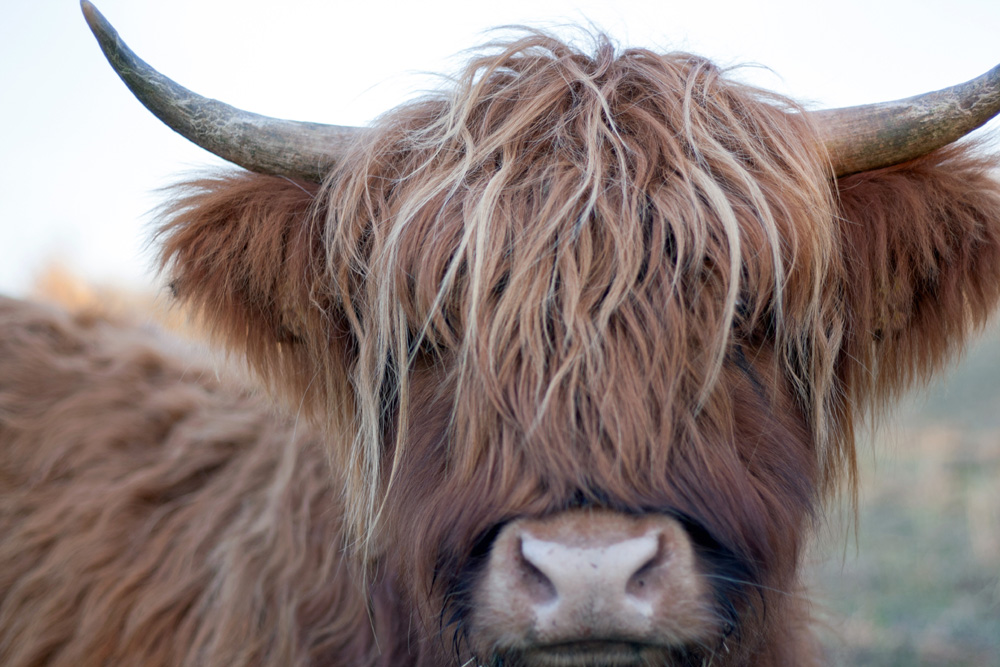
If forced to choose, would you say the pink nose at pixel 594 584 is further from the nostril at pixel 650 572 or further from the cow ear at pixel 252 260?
the cow ear at pixel 252 260

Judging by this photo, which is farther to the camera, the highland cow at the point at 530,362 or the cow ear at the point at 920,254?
the cow ear at the point at 920,254

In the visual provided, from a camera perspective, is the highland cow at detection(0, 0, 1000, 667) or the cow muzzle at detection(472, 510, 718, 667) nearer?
the cow muzzle at detection(472, 510, 718, 667)

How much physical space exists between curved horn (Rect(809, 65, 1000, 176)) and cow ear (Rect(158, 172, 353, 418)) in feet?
4.07

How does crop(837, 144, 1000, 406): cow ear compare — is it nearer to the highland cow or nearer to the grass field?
the highland cow

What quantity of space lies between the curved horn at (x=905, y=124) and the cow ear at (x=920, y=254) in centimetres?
7

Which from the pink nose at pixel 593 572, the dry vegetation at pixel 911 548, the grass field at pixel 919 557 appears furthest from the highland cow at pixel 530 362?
the grass field at pixel 919 557

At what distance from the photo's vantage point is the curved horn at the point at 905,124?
169 centimetres

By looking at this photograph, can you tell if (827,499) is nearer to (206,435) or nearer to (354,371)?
(354,371)

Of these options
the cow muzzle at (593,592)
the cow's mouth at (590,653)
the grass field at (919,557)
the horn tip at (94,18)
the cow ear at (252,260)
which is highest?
the horn tip at (94,18)

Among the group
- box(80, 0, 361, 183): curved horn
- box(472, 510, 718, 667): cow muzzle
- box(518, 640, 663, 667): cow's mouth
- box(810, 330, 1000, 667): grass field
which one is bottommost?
box(810, 330, 1000, 667): grass field

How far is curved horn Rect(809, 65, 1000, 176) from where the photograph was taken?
1.69 m

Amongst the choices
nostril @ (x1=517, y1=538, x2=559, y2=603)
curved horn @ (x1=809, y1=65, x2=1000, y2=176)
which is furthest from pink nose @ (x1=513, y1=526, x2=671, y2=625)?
curved horn @ (x1=809, y1=65, x2=1000, y2=176)

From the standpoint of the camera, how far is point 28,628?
2240 millimetres

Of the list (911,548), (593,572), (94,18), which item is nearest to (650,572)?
(593,572)
